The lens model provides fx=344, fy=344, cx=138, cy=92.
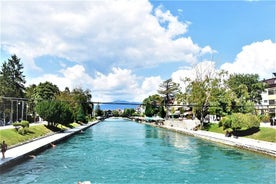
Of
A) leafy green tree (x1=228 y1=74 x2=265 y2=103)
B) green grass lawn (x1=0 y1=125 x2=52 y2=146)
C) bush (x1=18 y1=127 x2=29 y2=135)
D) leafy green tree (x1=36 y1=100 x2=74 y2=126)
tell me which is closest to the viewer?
green grass lawn (x1=0 y1=125 x2=52 y2=146)

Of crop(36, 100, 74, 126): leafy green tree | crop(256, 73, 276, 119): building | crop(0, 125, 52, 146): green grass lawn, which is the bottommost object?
crop(0, 125, 52, 146): green grass lawn

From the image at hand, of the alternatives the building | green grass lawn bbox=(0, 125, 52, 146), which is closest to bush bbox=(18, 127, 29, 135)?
green grass lawn bbox=(0, 125, 52, 146)

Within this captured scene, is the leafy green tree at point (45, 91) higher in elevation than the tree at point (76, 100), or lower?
higher

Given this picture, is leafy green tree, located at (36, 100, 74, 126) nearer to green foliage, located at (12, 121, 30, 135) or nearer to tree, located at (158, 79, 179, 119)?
green foliage, located at (12, 121, 30, 135)

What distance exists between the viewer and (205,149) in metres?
36.6

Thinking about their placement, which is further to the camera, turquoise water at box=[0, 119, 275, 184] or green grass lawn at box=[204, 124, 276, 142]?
green grass lawn at box=[204, 124, 276, 142]

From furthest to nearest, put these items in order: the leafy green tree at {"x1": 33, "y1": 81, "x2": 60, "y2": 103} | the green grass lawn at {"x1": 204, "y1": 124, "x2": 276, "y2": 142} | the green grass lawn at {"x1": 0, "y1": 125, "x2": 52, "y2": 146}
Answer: the leafy green tree at {"x1": 33, "y1": 81, "x2": 60, "y2": 103} → the green grass lawn at {"x1": 204, "y1": 124, "x2": 276, "y2": 142} → the green grass lawn at {"x1": 0, "y1": 125, "x2": 52, "y2": 146}

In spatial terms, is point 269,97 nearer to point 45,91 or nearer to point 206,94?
point 206,94

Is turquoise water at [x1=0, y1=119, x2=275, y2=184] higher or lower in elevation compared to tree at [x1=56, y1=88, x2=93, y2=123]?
lower

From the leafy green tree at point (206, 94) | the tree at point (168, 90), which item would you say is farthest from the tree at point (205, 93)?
the tree at point (168, 90)

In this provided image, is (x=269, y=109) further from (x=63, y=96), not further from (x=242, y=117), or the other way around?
(x=63, y=96)

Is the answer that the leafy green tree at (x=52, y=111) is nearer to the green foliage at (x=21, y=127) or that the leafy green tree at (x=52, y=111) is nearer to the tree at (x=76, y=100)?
the green foliage at (x=21, y=127)

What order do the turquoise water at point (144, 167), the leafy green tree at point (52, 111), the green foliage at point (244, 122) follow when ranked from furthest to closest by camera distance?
the leafy green tree at point (52, 111) → the green foliage at point (244, 122) → the turquoise water at point (144, 167)

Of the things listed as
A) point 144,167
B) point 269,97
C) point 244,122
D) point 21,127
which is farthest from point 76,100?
point 144,167
